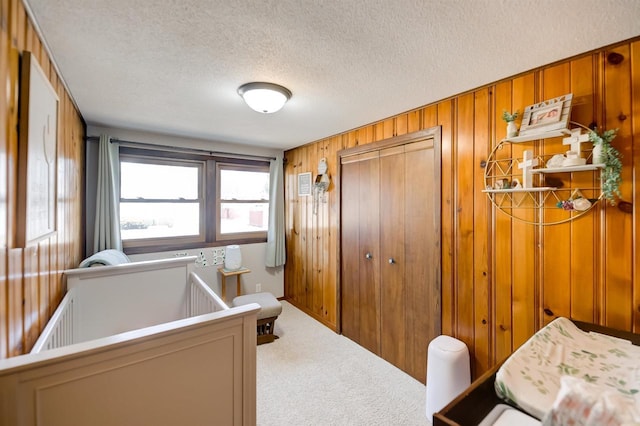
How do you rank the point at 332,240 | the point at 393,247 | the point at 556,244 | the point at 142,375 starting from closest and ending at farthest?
1. the point at 142,375
2. the point at 556,244
3. the point at 393,247
4. the point at 332,240

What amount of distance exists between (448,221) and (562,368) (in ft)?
3.97

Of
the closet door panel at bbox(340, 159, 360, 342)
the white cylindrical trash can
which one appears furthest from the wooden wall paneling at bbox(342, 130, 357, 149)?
the white cylindrical trash can

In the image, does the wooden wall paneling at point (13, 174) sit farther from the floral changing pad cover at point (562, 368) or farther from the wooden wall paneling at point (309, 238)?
the wooden wall paneling at point (309, 238)

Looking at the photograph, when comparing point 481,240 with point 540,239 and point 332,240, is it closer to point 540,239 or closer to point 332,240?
point 540,239

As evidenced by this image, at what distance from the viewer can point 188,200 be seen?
3537 mm

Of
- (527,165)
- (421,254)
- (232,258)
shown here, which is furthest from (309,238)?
(527,165)

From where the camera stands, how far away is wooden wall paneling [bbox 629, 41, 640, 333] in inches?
52.9

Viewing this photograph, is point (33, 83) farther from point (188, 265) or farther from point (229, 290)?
point (229, 290)

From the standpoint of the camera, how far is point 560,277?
1593mm

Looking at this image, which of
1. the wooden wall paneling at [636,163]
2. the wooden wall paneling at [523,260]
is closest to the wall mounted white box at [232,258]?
the wooden wall paneling at [523,260]

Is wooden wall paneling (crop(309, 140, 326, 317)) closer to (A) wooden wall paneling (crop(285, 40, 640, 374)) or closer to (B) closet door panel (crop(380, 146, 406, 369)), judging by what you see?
(B) closet door panel (crop(380, 146, 406, 369))

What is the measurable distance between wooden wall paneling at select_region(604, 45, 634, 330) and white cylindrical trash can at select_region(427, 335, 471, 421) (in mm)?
824

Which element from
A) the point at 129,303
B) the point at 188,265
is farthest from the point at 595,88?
the point at 129,303

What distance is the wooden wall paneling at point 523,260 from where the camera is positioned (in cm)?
170
